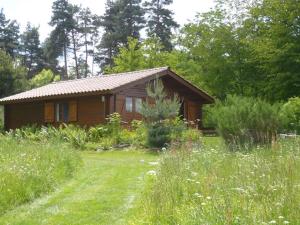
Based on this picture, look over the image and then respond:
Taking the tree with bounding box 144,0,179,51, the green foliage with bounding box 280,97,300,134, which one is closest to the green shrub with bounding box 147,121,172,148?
the green foliage with bounding box 280,97,300,134

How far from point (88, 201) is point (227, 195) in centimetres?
271

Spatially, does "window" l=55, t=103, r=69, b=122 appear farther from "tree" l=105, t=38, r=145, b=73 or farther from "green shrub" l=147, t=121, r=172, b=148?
"tree" l=105, t=38, r=145, b=73

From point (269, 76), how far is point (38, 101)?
43.4ft

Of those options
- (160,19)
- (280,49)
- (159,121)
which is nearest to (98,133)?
(159,121)

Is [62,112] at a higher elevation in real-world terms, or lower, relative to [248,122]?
higher

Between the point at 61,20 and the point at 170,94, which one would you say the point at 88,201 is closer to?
the point at 170,94

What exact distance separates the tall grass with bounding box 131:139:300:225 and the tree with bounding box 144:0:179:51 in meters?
40.6

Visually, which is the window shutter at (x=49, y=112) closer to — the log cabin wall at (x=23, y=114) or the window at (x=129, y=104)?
the log cabin wall at (x=23, y=114)

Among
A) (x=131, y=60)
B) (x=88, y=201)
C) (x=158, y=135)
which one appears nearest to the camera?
(x=88, y=201)

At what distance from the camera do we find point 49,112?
81.4 ft

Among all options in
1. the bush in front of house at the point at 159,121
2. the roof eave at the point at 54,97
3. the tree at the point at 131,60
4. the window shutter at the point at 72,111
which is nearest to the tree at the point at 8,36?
the tree at the point at 131,60

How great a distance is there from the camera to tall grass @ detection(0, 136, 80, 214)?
765cm

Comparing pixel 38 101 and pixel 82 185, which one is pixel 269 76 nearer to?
pixel 38 101

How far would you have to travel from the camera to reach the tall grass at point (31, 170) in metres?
7.65
